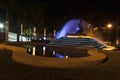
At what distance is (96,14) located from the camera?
58.8m

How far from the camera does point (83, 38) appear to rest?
2859 centimetres

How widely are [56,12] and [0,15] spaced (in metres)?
12.8

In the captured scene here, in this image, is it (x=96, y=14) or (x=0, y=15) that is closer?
(x=0, y=15)

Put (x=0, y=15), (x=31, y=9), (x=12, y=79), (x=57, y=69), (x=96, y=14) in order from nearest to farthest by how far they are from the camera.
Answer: (x=12, y=79) < (x=57, y=69) < (x=31, y=9) < (x=0, y=15) < (x=96, y=14)

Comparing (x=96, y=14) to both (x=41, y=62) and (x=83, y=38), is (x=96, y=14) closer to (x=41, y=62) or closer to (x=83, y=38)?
(x=83, y=38)

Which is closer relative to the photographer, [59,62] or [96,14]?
[59,62]

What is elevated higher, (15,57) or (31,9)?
(31,9)

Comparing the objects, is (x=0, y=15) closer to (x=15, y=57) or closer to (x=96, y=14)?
(x=96, y=14)

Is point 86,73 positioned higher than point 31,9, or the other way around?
point 31,9

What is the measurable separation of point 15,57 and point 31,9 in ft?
109

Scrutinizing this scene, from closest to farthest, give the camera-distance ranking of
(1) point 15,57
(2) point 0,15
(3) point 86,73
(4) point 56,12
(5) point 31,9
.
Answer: (3) point 86,73
(1) point 15,57
(5) point 31,9
(2) point 0,15
(4) point 56,12

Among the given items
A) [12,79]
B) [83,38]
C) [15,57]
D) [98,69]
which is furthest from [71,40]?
[12,79]

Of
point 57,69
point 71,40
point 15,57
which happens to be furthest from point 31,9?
point 57,69

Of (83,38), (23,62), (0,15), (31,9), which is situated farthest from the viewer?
(0,15)
